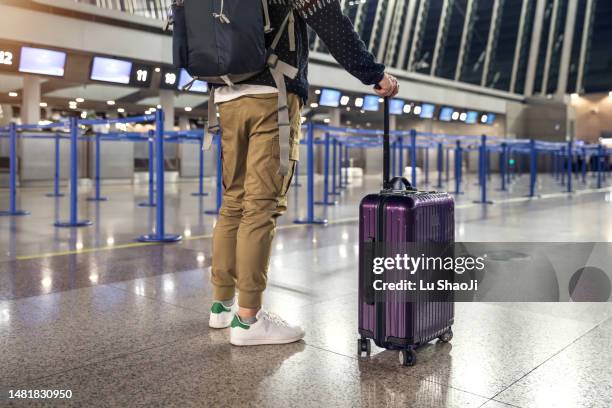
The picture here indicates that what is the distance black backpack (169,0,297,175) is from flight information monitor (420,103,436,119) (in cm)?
1848

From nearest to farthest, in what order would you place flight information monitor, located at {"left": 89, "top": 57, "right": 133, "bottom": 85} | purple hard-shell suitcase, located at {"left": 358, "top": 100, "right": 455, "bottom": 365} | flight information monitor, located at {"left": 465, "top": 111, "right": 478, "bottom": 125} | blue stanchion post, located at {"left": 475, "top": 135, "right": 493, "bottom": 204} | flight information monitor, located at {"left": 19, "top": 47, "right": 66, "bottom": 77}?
purple hard-shell suitcase, located at {"left": 358, "top": 100, "right": 455, "bottom": 365}
blue stanchion post, located at {"left": 475, "top": 135, "right": 493, "bottom": 204}
flight information monitor, located at {"left": 19, "top": 47, "right": 66, "bottom": 77}
flight information monitor, located at {"left": 89, "top": 57, "right": 133, "bottom": 85}
flight information monitor, located at {"left": 465, "top": 111, "right": 478, "bottom": 125}

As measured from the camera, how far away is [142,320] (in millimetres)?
2146

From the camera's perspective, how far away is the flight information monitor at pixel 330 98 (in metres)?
16.2

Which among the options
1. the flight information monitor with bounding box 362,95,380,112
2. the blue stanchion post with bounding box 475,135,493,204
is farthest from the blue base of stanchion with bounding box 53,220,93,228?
the flight information monitor with bounding box 362,95,380,112

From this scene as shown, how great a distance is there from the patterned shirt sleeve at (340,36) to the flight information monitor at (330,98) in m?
14.5

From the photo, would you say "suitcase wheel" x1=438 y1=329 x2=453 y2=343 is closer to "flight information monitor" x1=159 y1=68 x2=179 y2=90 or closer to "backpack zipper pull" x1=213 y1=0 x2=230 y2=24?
"backpack zipper pull" x1=213 y1=0 x2=230 y2=24

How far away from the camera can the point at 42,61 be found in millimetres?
10867

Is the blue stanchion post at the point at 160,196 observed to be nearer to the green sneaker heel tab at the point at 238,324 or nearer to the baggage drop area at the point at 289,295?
the baggage drop area at the point at 289,295

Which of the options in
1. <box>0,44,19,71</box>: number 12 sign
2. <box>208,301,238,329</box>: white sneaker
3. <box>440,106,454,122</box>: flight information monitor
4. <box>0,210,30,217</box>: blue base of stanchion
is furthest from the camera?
<box>440,106,454,122</box>: flight information monitor

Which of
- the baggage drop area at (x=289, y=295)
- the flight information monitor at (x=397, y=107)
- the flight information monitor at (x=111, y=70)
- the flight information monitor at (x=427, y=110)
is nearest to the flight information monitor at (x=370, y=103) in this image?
the flight information monitor at (x=397, y=107)

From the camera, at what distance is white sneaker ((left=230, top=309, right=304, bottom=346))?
186 cm

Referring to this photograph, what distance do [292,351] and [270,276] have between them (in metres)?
1.20

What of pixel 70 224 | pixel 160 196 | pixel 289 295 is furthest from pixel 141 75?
pixel 289 295

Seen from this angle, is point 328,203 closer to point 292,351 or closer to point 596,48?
point 292,351
